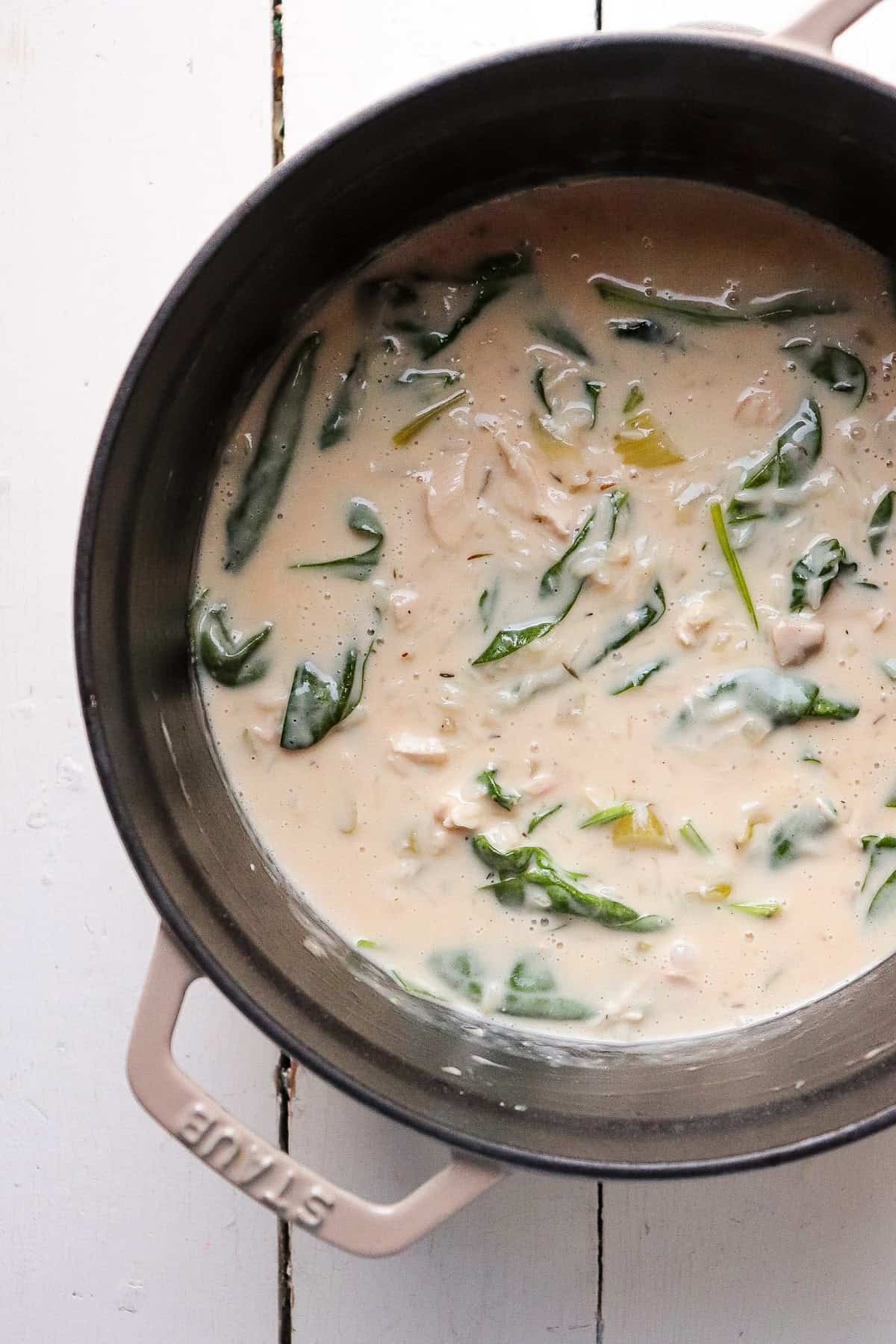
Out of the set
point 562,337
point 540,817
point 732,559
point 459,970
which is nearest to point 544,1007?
point 459,970

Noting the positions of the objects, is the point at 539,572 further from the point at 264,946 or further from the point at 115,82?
the point at 115,82

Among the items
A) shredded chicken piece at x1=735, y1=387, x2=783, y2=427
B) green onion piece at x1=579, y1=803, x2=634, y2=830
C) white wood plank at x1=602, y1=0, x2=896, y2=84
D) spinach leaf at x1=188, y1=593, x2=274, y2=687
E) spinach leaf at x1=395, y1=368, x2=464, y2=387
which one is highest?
white wood plank at x1=602, y1=0, x2=896, y2=84

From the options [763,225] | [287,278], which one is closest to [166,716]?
[287,278]

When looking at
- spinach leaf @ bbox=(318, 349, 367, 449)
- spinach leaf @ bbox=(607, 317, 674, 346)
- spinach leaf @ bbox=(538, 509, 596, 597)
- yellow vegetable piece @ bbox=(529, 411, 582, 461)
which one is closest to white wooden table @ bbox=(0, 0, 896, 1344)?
A: spinach leaf @ bbox=(318, 349, 367, 449)

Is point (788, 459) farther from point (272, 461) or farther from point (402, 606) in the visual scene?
point (272, 461)

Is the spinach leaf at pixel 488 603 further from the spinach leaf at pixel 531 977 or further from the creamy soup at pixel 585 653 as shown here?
the spinach leaf at pixel 531 977

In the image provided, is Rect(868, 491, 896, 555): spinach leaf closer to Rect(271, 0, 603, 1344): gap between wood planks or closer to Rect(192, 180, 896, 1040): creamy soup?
Rect(192, 180, 896, 1040): creamy soup
